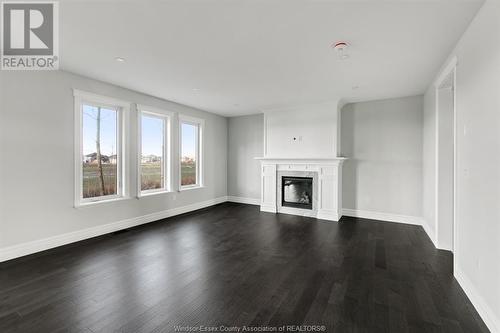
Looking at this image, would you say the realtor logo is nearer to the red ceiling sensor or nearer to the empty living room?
the empty living room

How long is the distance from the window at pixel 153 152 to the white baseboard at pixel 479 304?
4.97m

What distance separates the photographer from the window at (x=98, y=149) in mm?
3664

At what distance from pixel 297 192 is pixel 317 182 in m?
0.61

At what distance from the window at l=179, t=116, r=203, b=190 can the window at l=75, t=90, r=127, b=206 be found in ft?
4.97

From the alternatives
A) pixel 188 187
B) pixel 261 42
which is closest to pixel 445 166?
pixel 261 42

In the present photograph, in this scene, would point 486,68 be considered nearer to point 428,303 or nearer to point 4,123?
point 428,303

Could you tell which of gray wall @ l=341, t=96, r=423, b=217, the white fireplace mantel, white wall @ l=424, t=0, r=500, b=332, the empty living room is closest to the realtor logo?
the empty living room

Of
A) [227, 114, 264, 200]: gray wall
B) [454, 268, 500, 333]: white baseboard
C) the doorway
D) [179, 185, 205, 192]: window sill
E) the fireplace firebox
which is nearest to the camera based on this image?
[454, 268, 500, 333]: white baseboard

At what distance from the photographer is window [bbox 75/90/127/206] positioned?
12.0 ft

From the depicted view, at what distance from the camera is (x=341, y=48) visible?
2.61 meters

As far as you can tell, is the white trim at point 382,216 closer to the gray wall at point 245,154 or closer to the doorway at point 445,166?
the doorway at point 445,166

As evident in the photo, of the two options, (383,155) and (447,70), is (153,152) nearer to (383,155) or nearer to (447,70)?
(383,155)

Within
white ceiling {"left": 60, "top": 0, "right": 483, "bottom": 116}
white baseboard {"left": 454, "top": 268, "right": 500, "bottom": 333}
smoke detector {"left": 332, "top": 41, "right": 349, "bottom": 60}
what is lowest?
white baseboard {"left": 454, "top": 268, "right": 500, "bottom": 333}

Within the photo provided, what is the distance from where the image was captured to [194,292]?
2.22 metres
